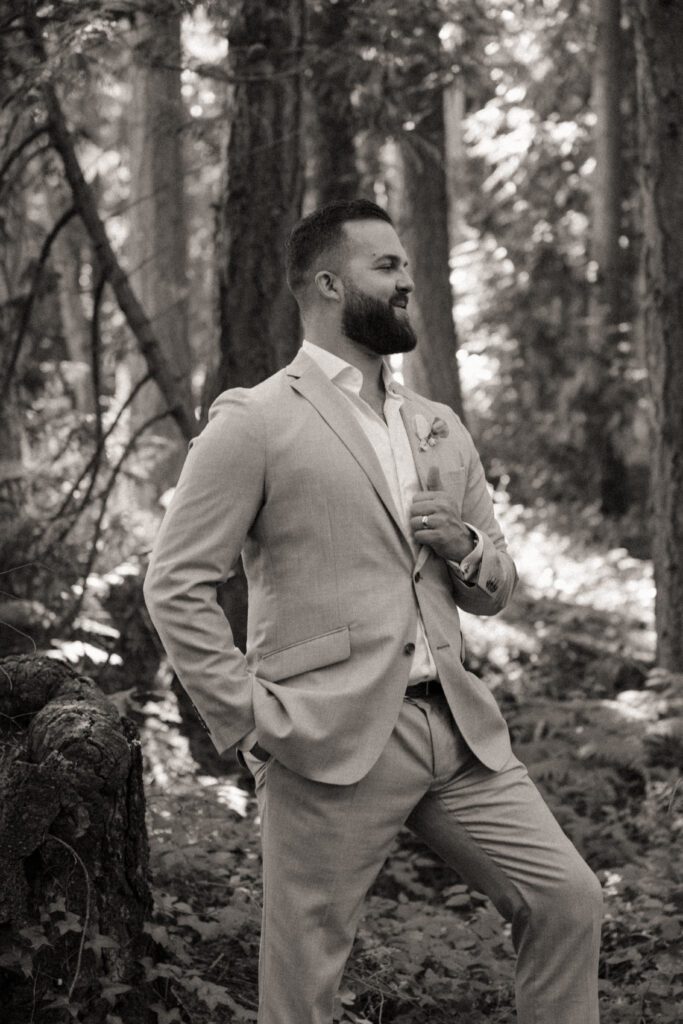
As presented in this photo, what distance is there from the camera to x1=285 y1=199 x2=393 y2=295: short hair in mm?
3869

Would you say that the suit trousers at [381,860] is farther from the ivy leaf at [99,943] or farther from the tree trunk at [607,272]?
the tree trunk at [607,272]

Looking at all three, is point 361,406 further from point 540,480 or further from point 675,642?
point 540,480

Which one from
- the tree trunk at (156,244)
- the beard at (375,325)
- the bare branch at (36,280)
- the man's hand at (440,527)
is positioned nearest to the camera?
the man's hand at (440,527)

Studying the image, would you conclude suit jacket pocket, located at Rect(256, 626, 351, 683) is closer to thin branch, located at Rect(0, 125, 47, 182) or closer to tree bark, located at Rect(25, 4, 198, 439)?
tree bark, located at Rect(25, 4, 198, 439)

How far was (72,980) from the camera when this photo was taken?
3.81 metres

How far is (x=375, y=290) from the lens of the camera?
3766 millimetres

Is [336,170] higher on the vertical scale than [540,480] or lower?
higher

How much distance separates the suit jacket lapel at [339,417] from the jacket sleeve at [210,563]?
8.0 inches

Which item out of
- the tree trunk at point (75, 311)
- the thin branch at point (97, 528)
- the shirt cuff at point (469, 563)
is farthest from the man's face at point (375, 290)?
the tree trunk at point (75, 311)

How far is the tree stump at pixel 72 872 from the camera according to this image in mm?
3779

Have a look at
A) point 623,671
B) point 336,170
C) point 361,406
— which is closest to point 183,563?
point 361,406

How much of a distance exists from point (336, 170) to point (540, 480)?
580cm

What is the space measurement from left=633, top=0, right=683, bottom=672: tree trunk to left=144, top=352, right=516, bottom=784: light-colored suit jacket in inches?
209

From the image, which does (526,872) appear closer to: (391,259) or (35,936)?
(35,936)
